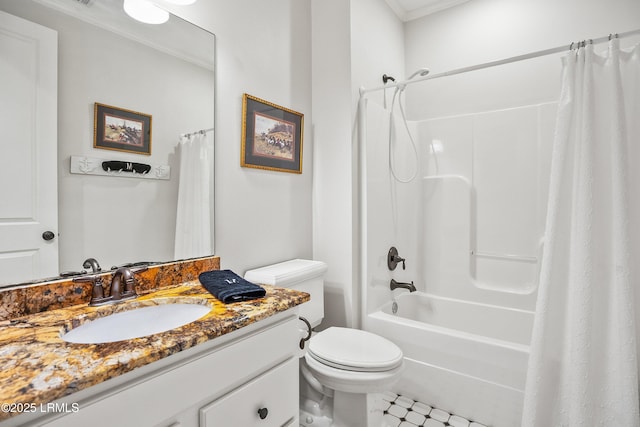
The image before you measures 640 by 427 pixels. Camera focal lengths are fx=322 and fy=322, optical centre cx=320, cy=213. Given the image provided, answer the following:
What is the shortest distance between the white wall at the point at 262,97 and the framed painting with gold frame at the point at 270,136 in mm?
42

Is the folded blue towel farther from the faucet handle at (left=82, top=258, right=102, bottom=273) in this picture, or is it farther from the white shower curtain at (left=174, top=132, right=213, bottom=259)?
the faucet handle at (left=82, top=258, right=102, bottom=273)

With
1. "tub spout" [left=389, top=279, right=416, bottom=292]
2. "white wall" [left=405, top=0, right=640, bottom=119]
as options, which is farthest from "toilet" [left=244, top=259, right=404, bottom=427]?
"white wall" [left=405, top=0, right=640, bottom=119]

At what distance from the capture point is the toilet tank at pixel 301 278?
1584mm

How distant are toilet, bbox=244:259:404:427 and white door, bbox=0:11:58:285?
0.85 m

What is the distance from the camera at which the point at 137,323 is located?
1.03 metres

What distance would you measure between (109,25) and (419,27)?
244 centimetres

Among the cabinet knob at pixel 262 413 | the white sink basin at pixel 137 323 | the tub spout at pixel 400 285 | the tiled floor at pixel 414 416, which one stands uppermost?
the white sink basin at pixel 137 323

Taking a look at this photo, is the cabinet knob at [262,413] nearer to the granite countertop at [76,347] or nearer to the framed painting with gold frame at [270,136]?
the granite countertop at [76,347]

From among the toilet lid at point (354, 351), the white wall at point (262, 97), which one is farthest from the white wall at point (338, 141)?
the toilet lid at point (354, 351)

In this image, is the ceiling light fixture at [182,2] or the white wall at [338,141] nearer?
the ceiling light fixture at [182,2]

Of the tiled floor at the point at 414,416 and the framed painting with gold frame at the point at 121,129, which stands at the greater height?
the framed painting with gold frame at the point at 121,129

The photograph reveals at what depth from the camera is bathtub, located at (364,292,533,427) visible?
62.7 inches

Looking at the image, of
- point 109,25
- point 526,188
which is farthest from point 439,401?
point 109,25

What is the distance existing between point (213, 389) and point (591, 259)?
60.7 inches
